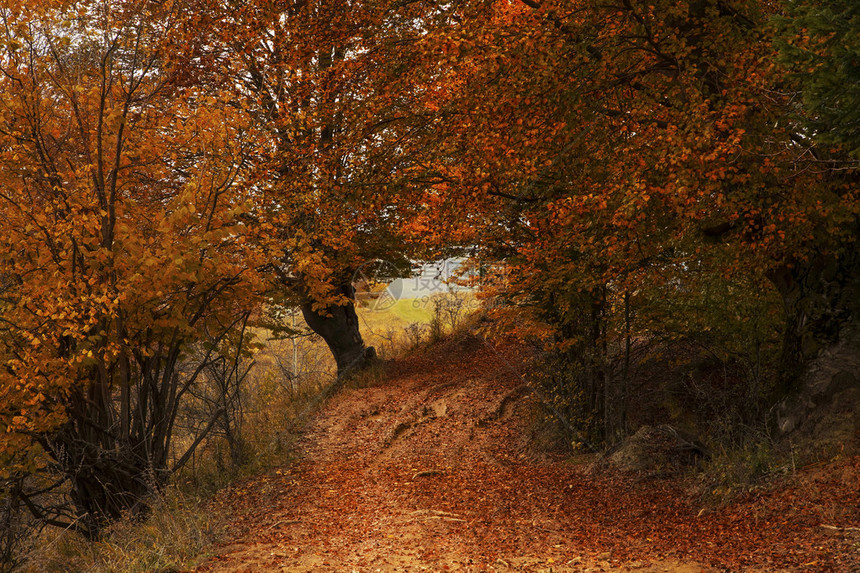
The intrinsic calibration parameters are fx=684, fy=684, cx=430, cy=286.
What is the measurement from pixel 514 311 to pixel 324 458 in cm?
425

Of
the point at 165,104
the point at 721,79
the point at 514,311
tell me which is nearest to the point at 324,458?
the point at 514,311

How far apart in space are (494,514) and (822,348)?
445 cm

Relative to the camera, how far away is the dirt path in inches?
249

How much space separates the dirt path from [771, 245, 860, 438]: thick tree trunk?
0.98 m

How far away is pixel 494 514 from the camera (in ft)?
27.6

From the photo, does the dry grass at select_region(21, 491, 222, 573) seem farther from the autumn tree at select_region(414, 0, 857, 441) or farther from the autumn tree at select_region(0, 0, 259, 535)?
the autumn tree at select_region(414, 0, 857, 441)

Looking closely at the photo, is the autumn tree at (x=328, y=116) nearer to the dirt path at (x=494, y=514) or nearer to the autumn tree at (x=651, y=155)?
the autumn tree at (x=651, y=155)

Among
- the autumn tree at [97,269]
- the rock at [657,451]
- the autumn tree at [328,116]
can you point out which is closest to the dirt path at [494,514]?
the rock at [657,451]

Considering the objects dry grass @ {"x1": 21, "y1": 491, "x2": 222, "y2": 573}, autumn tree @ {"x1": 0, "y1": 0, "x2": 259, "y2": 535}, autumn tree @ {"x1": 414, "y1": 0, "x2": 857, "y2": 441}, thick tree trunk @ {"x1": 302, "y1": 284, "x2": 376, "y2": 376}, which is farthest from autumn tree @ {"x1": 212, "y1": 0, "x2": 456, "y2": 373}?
dry grass @ {"x1": 21, "y1": 491, "x2": 222, "y2": 573}

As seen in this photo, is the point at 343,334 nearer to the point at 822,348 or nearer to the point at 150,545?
the point at 150,545

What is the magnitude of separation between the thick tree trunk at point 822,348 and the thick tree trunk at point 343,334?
37.4ft

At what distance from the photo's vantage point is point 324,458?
38.7 ft

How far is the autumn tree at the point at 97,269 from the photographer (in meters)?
7.29

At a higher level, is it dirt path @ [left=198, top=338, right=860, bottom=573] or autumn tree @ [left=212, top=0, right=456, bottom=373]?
autumn tree @ [left=212, top=0, right=456, bottom=373]
